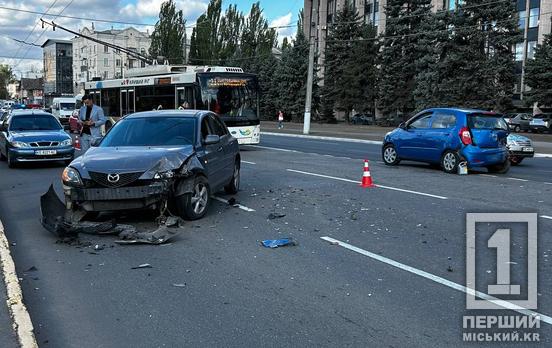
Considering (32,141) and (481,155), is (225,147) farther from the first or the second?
(32,141)

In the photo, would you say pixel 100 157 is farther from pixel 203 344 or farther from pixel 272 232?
pixel 203 344

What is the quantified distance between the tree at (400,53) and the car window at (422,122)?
119 ft

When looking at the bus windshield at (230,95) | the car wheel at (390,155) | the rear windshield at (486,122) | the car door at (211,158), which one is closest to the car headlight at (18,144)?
the bus windshield at (230,95)

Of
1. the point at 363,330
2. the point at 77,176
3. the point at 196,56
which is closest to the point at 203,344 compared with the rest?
the point at 363,330

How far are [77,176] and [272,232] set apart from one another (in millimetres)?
2775

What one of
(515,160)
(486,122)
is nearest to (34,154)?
(486,122)

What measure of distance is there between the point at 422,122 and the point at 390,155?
63.2 inches

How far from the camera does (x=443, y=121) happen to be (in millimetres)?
14992

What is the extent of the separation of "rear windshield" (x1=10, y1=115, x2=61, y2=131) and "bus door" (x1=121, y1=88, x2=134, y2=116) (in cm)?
783

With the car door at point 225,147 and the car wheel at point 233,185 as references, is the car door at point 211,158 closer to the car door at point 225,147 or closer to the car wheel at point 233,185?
the car door at point 225,147

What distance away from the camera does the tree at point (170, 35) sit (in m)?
77.0

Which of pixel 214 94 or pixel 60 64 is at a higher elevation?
pixel 60 64

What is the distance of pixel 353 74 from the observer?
5700cm

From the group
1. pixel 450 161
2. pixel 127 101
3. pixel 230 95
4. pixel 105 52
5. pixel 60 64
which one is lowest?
pixel 450 161
